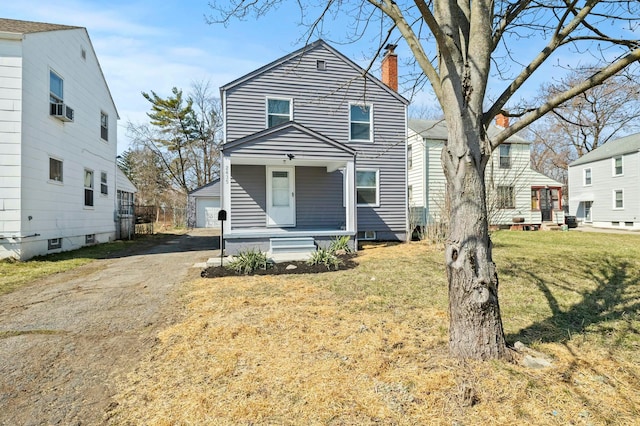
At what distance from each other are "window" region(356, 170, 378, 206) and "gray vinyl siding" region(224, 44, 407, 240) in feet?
0.78

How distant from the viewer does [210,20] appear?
4516 mm

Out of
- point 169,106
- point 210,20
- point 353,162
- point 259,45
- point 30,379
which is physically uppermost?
point 169,106

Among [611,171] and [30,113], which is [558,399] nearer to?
[30,113]

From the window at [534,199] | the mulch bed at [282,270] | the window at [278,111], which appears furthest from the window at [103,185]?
the window at [534,199]

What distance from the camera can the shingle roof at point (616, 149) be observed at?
2094 centimetres

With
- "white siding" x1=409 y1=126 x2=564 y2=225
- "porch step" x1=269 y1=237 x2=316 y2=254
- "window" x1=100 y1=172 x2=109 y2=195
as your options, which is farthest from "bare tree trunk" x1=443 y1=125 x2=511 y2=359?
"window" x1=100 y1=172 x2=109 y2=195

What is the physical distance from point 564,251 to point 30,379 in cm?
1110

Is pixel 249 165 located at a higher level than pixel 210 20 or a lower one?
lower

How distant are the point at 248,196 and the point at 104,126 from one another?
848 centimetres

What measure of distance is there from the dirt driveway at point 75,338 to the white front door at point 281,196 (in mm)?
4497

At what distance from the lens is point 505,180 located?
16.5 metres

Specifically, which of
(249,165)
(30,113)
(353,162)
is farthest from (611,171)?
(30,113)

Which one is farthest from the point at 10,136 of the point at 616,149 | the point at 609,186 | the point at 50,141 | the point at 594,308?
the point at 616,149

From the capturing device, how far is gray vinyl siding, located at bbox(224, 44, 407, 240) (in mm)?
11727
